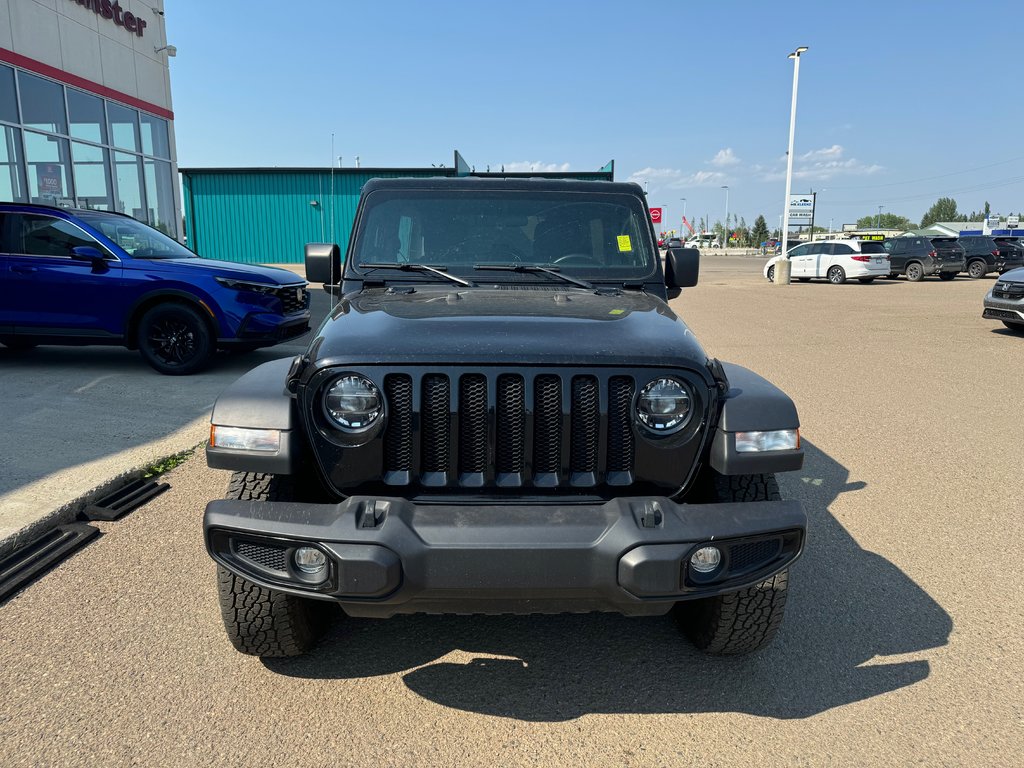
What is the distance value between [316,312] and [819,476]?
10.8 meters

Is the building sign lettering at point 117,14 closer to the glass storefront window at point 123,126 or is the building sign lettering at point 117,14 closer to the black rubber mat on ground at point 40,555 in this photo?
the glass storefront window at point 123,126

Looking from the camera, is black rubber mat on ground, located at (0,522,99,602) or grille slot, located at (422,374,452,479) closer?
grille slot, located at (422,374,452,479)

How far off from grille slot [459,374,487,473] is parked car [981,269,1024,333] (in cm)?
1203

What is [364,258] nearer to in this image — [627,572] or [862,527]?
[627,572]

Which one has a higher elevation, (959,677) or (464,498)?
(464,498)

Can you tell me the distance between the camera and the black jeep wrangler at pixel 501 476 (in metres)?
2.17

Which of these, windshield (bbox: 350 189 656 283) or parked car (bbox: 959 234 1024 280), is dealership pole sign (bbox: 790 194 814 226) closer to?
parked car (bbox: 959 234 1024 280)

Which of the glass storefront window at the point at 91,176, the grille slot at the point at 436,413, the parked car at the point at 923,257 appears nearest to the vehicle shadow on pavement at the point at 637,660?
the grille slot at the point at 436,413

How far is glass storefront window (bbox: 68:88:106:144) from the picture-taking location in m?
15.1

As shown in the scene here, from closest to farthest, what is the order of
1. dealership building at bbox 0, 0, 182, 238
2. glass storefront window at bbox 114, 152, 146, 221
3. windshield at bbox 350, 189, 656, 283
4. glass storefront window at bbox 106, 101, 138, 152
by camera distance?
windshield at bbox 350, 189, 656, 283 → dealership building at bbox 0, 0, 182, 238 → glass storefront window at bbox 106, 101, 138, 152 → glass storefront window at bbox 114, 152, 146, 221

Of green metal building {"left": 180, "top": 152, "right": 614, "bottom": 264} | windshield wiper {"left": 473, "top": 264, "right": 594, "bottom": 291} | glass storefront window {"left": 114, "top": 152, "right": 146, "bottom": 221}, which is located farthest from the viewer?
green metal building {"left": 180, "top": 152, "right": 614, "bottom": 264}

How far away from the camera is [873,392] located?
25.9 feet

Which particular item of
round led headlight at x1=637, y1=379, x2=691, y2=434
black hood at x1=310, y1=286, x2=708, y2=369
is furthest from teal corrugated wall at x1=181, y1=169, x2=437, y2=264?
round led headlight at x1=637, y1=379, x2=691, y2=434

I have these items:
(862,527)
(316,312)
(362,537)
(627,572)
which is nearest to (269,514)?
(362,537)
